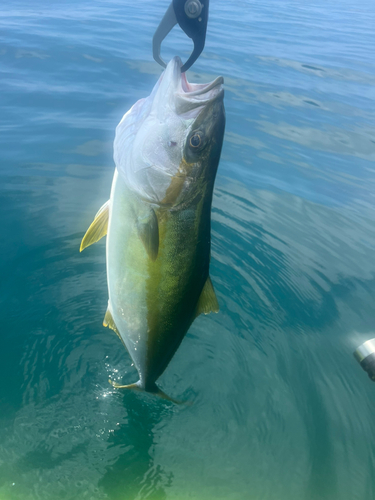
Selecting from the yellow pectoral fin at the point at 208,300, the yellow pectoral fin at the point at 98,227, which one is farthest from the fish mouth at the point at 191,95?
the yellow pectoral fin at the point at 208,300

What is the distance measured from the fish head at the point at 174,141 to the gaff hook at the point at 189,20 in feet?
0.47

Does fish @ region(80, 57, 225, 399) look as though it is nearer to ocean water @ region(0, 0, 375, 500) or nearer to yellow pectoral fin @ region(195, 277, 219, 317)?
yellow pectoral fin @ region(195, 277, 219, 317)

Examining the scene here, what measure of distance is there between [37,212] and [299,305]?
9.18 ft

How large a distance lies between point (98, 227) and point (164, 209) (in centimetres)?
45

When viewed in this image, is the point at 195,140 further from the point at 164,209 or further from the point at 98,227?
the point at 98,227

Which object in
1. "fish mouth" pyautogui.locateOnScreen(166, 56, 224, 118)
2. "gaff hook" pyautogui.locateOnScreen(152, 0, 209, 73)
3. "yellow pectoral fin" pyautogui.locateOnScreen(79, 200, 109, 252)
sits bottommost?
"yellow pectoral fin" pyautogui.locateOnScreen(79, 200, 109, 252)

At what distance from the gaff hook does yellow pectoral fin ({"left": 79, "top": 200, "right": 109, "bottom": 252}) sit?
0.81 meters

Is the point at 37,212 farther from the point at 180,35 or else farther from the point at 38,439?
the point at 180,35

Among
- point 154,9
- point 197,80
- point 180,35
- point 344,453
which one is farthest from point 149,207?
point 154,9

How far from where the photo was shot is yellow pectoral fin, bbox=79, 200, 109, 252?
7.27 feet

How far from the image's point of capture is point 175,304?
217cm

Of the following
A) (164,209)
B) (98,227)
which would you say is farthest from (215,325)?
(164,209)

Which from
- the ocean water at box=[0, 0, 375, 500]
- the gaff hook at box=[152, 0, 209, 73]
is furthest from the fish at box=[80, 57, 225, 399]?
the ocean water at box=[0, 0, 375, 500]

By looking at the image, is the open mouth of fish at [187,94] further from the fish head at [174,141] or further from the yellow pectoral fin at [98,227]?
the yellow pectoral fin at [98,227]
